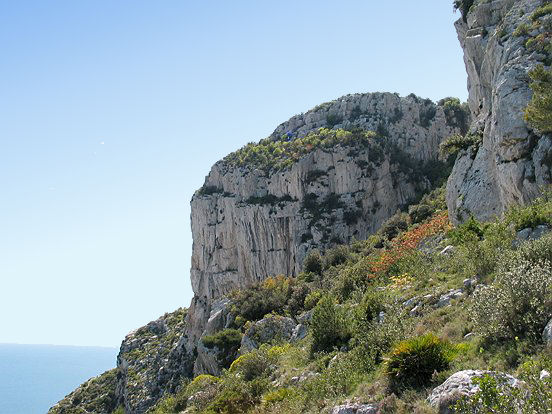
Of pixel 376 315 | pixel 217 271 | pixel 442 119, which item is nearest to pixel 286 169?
pixel 217 271

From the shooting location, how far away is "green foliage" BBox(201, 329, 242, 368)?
3216cm

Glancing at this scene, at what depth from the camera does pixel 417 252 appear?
85.0ft

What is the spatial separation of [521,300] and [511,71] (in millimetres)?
20062

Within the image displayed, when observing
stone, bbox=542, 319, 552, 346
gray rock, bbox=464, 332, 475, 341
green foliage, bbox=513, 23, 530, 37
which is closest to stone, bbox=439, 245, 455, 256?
gray rock, bbox=464, 332, 475, 341

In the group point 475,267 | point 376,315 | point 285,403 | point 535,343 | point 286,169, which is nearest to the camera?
point 535,343

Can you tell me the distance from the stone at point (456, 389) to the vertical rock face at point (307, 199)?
48.3 m

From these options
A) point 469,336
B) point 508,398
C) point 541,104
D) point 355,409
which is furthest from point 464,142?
point 508,398

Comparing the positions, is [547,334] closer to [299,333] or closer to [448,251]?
[448,251]

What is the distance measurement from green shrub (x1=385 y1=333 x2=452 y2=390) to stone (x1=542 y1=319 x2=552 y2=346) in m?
2.05

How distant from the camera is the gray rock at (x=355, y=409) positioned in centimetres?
997

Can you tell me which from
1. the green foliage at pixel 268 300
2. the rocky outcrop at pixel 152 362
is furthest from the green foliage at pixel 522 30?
the rocky outcrop at pixel 152 362

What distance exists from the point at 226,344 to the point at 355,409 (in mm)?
23921

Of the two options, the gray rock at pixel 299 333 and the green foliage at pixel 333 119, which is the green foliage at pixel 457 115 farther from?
the gray rock at pixel 299 333

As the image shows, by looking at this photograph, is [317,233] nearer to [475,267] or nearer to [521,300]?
[475,267]
